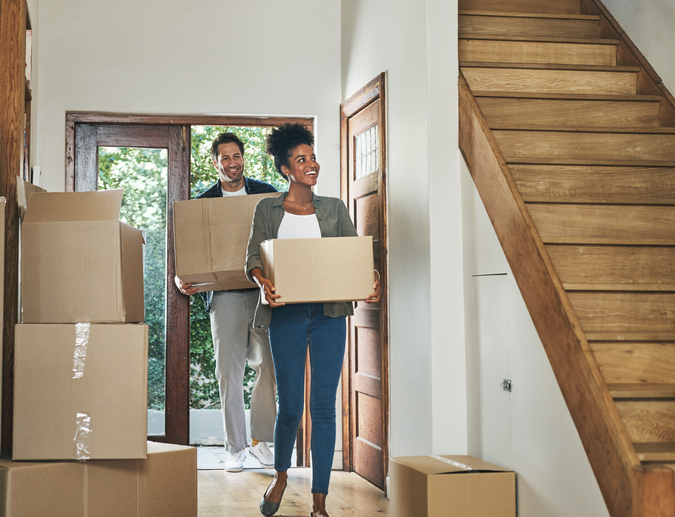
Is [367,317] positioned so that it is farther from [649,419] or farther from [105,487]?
[649,419]

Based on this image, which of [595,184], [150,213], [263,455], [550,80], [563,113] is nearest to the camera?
[595,184]

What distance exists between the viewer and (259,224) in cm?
268

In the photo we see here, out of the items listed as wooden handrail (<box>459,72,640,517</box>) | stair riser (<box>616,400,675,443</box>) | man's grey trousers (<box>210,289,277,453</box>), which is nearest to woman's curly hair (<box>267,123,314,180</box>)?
wooden handrail (<box>459,72,640,517</box>)

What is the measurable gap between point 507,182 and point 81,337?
53.8 inches

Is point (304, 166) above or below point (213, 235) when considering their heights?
above

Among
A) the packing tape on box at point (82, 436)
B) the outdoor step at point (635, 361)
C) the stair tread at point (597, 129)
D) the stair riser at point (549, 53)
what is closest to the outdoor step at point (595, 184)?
the stair tread at point (597, 129)

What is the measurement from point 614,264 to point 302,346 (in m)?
1.11

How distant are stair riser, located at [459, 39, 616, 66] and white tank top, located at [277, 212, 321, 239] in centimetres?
104

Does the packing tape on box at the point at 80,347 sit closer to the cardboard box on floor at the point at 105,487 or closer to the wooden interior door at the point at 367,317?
the cardboard box on floor at the point at 105,487

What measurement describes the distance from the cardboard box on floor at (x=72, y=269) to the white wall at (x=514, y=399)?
3.83 feet

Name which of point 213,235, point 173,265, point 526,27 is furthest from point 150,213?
point 526,27

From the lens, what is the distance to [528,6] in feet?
11.1

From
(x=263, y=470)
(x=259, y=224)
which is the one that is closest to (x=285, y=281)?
(x=259, y=224)

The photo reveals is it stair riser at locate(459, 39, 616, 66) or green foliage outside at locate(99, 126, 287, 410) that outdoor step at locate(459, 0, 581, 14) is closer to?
stair riser at locate(459, 39, 616, 66)
